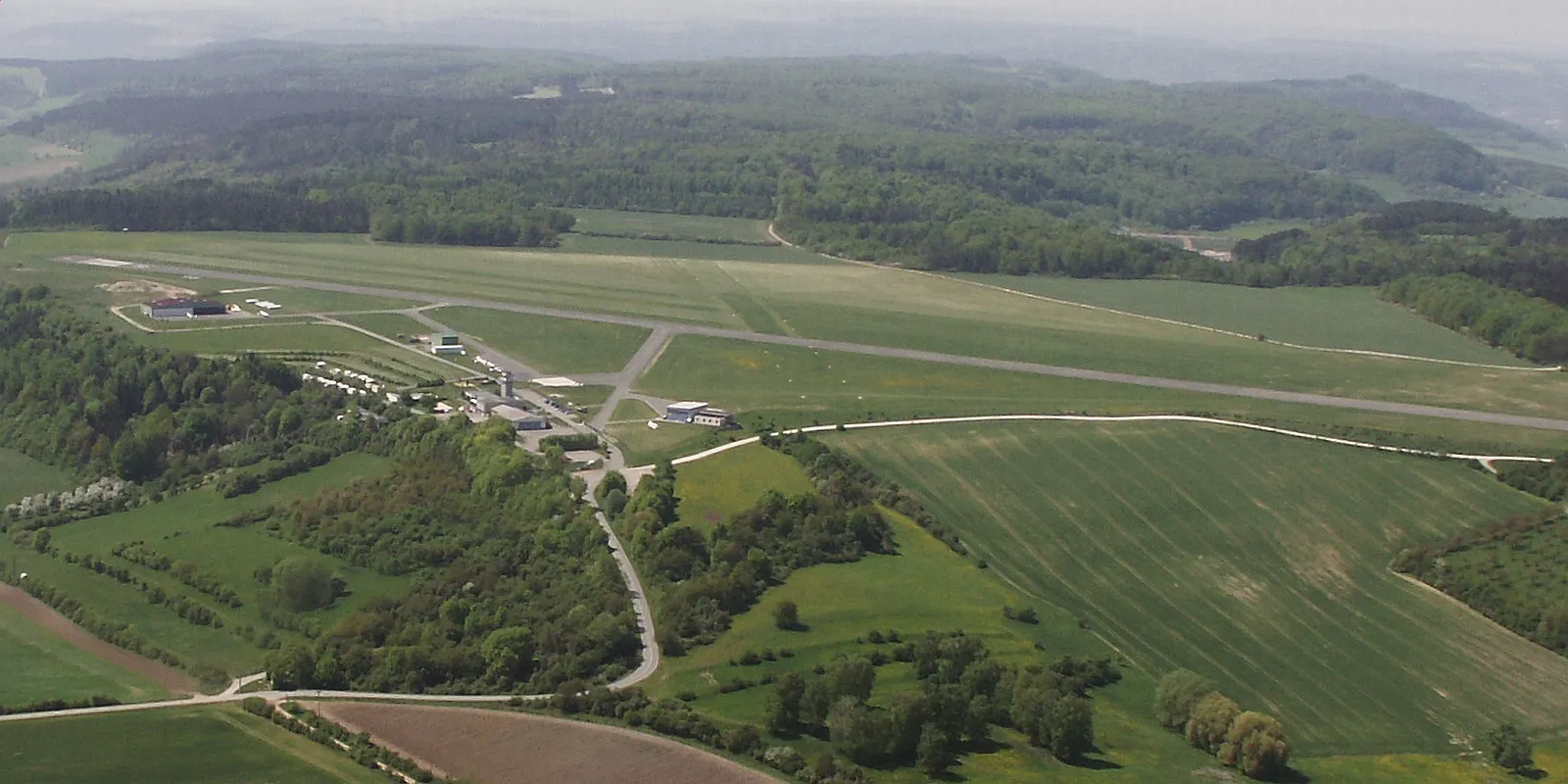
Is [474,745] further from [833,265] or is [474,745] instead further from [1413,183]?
[1413,183]

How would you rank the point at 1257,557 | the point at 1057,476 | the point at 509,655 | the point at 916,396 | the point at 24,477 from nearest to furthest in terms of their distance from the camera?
the point at 509,655 → the point at 1257,557 → the point at 1057,476 → the point at 24,477 → the point at 916,396

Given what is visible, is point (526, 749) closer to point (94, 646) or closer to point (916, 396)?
point (94, 646)

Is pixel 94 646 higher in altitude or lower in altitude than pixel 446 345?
lower

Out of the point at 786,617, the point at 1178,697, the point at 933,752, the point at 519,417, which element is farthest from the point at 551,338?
the point at 933,752

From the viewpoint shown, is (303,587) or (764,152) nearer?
(303,587)

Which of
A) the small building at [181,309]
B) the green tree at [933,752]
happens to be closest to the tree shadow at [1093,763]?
the green tree at [933,752]

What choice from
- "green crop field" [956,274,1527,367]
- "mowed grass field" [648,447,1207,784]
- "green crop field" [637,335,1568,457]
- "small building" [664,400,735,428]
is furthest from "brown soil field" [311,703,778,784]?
"green crop field" [956,274,1527,367]

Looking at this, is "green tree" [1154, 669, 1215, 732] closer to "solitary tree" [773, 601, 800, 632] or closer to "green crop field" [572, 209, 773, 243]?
"solitary tree" [773, 601, 800, 632]

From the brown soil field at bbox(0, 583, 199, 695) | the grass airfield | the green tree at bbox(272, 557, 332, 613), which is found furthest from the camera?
the green tree at bbox(272, 557, 332, 613)
